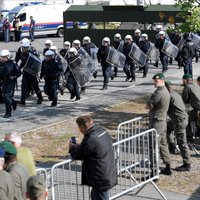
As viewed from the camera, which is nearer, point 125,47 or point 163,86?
point 163,86

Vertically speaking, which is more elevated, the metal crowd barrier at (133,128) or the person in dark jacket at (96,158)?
the person in dark jacket at (96,158)

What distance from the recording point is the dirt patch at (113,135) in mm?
10039

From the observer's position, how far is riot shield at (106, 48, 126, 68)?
19.2 metres

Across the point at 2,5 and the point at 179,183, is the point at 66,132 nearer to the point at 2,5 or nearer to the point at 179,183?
the point at 179,183

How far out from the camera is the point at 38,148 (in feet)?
40.0

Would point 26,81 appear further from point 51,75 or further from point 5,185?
point 5,185

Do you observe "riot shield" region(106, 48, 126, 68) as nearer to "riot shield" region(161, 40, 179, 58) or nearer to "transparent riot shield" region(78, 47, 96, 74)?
"transparent riot shield" region(78, 47, 96, 74)

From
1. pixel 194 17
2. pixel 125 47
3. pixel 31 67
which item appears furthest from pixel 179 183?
pixel 125 47

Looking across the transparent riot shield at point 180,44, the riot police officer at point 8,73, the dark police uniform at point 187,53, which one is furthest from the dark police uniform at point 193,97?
the transparent riot shield at point 180,44

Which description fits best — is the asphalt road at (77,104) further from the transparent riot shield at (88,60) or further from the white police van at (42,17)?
the white police van at (42,17)

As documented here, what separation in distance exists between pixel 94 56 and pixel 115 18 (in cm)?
1168

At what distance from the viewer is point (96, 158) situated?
719 centimetres

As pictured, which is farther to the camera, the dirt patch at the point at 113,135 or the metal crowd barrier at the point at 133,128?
the metal crowd barrier at the point at 133,128

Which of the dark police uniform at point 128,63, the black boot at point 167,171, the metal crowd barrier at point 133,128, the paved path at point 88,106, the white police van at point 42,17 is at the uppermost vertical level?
the white police van at point 42,17
